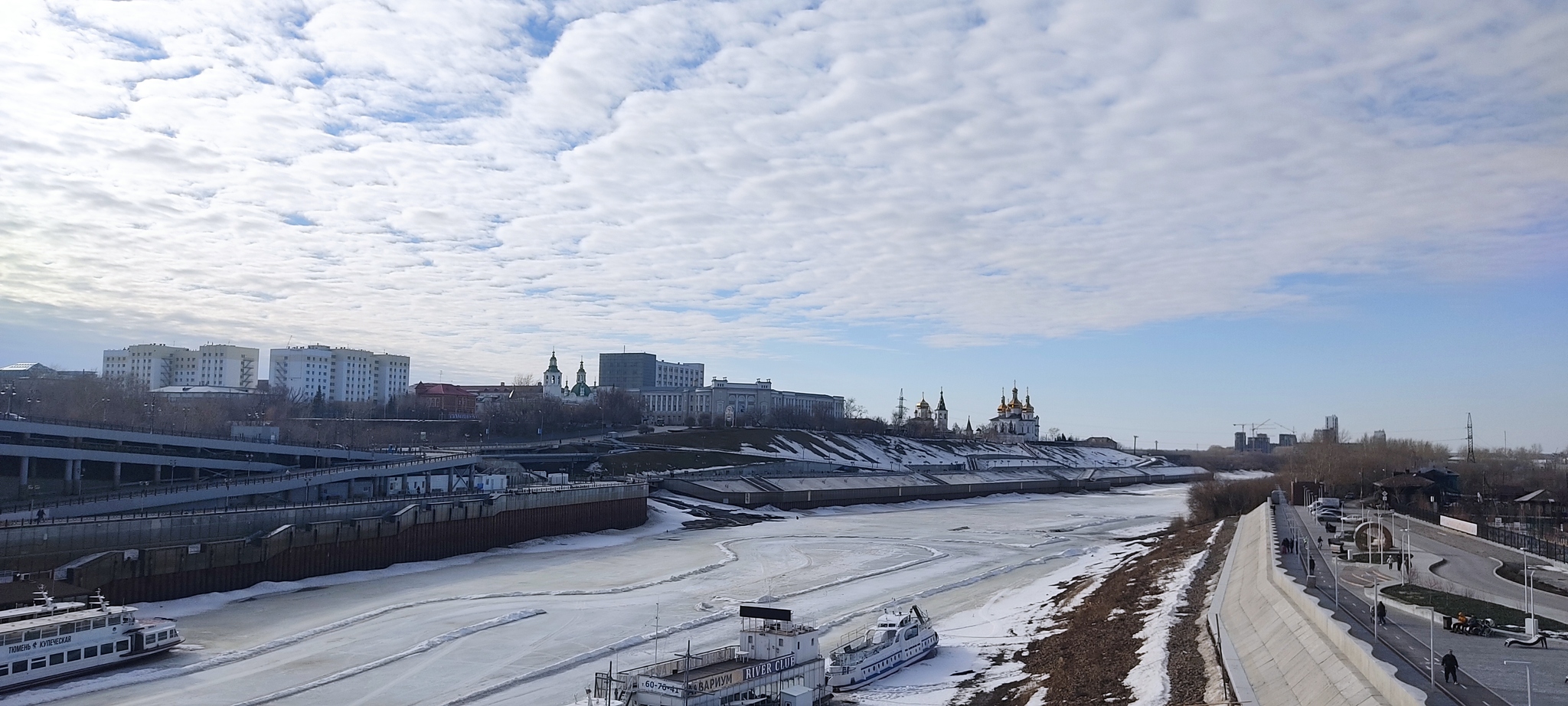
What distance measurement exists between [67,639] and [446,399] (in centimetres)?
15213

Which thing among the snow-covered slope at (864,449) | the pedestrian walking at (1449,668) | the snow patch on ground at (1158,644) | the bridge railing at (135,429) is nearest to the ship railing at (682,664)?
the snow patch on ground at (1158,644)

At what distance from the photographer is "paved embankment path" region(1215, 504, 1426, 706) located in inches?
656

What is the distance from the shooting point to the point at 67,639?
1203 inches

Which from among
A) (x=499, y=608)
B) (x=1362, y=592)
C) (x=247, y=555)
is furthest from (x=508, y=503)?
(x=1362, y=592)

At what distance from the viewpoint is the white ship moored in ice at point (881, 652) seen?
2998 centimetres

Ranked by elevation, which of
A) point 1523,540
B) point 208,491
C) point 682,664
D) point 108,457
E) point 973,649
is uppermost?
point 108,457

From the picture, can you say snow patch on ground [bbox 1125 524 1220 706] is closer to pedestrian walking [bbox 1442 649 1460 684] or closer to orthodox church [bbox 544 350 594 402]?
pedestrian walking [bbox 1442 649 1460 684]

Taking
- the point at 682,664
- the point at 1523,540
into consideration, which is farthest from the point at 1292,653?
the point at 1523,540

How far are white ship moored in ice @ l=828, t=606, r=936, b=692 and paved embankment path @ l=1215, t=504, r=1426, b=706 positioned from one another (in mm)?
9215

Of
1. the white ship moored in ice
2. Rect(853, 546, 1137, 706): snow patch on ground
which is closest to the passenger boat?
the white ship moored in ice

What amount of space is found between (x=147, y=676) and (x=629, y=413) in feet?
415

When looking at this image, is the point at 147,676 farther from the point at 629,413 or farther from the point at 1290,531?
the point at 629,413

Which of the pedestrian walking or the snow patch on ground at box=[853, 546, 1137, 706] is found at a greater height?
the pedestrian walking

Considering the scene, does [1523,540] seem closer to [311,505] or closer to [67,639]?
[67,639]
